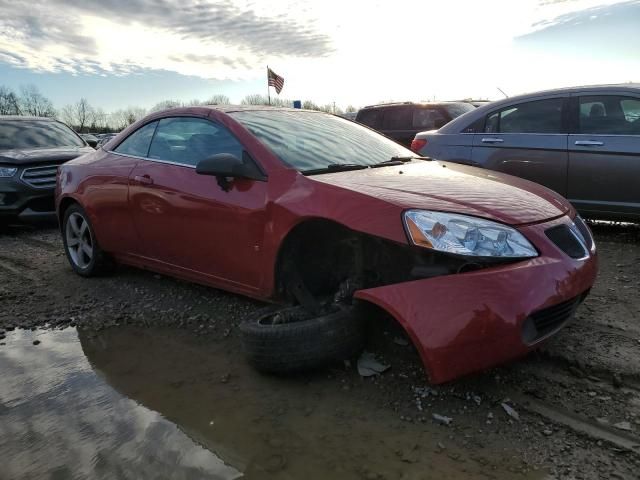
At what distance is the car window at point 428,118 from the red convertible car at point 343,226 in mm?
5646

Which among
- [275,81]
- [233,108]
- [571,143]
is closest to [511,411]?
[233,108]

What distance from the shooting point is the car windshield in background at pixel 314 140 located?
11.3 ft

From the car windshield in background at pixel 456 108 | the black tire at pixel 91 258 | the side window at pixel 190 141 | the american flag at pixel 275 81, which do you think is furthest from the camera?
the american flag at pixel 275 81

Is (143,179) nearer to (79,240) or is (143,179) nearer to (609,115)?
(79,240)

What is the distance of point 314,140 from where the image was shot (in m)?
3.73

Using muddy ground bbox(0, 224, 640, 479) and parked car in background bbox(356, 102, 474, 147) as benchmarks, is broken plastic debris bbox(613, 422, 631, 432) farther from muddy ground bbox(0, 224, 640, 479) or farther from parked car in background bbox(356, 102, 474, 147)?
parked car in background bbox(356, 102, 474, 147)

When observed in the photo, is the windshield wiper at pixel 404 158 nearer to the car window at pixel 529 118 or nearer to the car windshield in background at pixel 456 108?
the car window at pixel 529 118

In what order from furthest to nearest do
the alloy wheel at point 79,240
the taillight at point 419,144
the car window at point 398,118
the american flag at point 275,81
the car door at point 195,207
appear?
the american flag at point 275,81
the car window at point 398,118
the taillight at point 419,144
the alloy wheel at point 79,240
the car door at point 195,207

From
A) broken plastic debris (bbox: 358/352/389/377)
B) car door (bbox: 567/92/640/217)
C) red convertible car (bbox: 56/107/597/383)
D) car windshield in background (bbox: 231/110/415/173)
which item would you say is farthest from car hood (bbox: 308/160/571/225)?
car door (bbox: 567/92/640/217)

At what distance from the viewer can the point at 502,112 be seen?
240 inches

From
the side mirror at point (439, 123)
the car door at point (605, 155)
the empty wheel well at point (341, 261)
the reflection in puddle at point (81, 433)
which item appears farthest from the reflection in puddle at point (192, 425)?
the side mirror at point (439, 123)

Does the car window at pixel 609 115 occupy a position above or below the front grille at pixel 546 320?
above

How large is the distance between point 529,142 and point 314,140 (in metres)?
3.07

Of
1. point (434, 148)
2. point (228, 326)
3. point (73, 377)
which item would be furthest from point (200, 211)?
point (434, 148)
